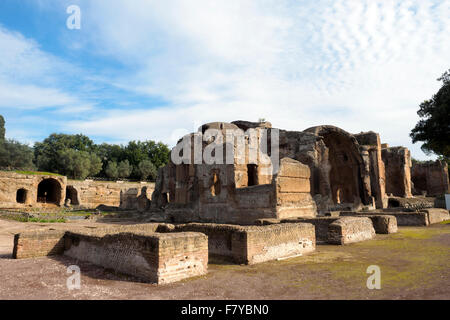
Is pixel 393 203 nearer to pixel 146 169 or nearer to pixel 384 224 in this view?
pixel 384 224

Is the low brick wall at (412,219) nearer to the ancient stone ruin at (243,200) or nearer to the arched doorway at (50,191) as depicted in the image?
the ancient stone ruin at (243,200)

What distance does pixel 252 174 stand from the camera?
66.2ft

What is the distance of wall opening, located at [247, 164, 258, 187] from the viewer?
784 inches

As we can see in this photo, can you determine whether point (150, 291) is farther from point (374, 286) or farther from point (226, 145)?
point (226, 145)

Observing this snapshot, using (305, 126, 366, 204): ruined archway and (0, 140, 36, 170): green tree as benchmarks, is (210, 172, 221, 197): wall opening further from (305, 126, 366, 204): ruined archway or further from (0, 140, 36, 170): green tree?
(0, 140, 36, 170): green tree

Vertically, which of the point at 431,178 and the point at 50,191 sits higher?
the point at 431,178

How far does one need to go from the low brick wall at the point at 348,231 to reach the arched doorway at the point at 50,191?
36830mm

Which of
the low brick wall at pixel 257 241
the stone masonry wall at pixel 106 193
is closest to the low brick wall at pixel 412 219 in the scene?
the low brick wall at pixel 257 241

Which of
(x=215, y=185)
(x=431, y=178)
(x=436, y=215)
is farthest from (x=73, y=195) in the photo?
(x=431, y=178)

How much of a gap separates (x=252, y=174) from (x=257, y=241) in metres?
13.6

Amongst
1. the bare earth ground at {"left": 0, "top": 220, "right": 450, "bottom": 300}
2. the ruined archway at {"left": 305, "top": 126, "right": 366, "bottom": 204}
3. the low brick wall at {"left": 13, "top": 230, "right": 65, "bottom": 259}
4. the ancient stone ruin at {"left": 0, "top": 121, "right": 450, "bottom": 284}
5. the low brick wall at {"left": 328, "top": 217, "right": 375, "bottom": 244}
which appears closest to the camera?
the bare earth ground at {"left": 0, "top": 220, "right": 450, "bottom": 300}

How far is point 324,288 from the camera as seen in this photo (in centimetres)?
452

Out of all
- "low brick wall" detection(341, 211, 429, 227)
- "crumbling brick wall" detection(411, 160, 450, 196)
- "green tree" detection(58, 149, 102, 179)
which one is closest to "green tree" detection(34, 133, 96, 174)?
"green tree" detection(58, 149, 102, 179)

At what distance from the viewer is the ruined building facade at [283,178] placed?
15633mm
